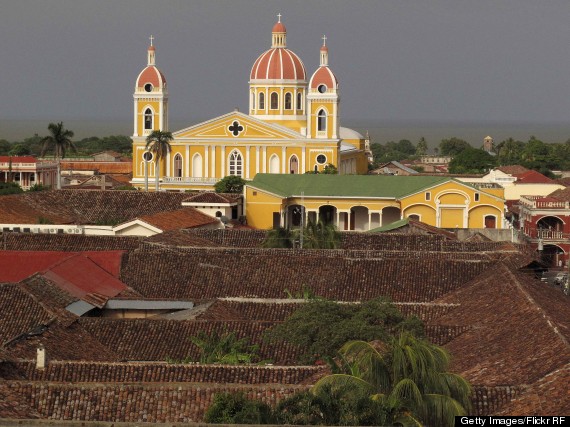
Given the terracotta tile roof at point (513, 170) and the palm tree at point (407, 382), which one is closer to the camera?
the palm tree at point (407, 382)

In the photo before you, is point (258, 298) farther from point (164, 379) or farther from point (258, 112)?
point (258, 112)

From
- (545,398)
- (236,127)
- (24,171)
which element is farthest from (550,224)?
(545,398)

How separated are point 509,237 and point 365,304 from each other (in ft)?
89.7

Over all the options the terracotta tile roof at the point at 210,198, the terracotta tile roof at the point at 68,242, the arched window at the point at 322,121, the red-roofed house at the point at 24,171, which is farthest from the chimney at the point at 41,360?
the red-roofed house at the point at 24,171

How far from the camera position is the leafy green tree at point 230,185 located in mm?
72750

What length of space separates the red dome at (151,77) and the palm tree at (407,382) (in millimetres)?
62144

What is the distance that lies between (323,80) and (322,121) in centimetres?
204

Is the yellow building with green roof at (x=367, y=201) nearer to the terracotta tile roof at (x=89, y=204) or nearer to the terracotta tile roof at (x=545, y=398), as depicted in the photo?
the terracotta tile roof at (x=89, y=204)

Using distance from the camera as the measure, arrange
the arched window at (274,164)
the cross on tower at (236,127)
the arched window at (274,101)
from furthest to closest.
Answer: the arched window at (274,101), the arched window at (274,164), the cross on tower at (236,127)

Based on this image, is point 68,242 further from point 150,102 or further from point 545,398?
point 150,102

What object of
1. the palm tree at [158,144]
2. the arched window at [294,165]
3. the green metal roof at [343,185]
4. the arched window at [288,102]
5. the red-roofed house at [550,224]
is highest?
the arched window at [288,102]

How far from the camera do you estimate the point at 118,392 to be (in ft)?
72.7

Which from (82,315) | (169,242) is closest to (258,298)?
(82,315)

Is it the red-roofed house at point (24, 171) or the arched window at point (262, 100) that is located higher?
the arched window at point (262, 100)
